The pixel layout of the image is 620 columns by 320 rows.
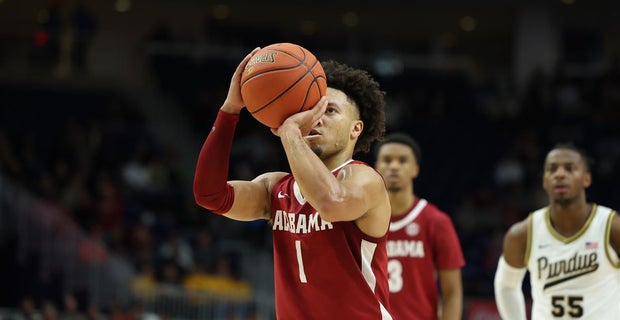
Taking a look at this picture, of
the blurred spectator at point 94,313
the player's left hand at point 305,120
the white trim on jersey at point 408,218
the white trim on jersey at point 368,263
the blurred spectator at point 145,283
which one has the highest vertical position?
the player's left hand at point 305,120

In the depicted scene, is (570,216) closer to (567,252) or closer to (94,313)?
(567,252)

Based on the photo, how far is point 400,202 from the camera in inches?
302

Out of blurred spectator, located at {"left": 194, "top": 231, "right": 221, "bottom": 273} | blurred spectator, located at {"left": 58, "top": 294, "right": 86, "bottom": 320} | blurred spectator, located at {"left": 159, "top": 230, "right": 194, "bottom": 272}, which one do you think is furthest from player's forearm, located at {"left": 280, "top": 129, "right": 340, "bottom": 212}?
blurred spectator, located at {"left": 194, "top": 231, "right": 221, "bottom": 273}

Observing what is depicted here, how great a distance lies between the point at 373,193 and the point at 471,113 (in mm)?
17158

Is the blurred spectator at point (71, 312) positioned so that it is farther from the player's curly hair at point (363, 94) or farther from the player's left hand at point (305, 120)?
the player's left hand at point (305, 120)

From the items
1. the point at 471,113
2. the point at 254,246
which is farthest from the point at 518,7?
the point at 254,246

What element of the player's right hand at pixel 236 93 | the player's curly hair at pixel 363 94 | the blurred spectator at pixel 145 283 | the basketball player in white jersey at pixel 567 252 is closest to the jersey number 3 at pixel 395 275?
the basketball player in white jersey at pixel 567 252

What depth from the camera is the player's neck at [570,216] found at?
7031mm

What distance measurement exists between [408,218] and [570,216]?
1.22m

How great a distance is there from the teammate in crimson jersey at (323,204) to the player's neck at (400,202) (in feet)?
9.96

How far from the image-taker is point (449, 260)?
741 cm

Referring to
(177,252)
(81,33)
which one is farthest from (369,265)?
(81,33)

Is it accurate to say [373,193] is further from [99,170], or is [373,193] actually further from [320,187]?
[99,170]

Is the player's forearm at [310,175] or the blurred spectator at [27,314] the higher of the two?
the player's forearm at [310,175]
